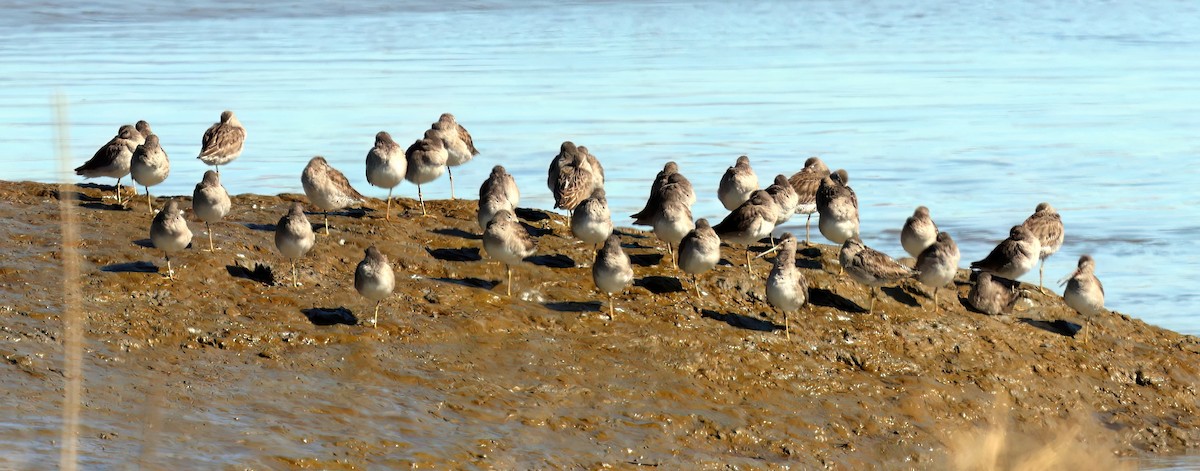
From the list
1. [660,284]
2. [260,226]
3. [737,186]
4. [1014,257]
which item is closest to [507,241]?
[660,284]

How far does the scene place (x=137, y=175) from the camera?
15.1 metres

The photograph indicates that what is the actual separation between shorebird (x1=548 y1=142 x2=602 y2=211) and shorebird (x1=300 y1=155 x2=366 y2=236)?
223cm

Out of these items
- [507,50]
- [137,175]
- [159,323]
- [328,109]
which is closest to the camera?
[159,323]

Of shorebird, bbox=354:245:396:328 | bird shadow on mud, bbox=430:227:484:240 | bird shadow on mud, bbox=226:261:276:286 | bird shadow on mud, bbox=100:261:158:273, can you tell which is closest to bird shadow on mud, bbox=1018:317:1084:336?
bird shadow on mud, bbox=430:227:484:240

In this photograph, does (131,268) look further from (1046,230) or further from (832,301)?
(1046,230)

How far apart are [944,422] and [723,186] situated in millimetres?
5689

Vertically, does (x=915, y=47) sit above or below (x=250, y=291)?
above

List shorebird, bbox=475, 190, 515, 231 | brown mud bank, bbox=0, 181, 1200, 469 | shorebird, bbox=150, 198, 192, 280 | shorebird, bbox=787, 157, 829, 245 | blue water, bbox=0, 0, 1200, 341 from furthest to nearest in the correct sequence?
blue water, bbox=0, 0, 1200, 341, shorebird, bbox=787, 157, 829, 245, shorebird, bbox=475, 190, 515, 231, shorebird, bbox=150, 198, 192, 280, brown mud bank, bbox=0, 181, 1200, 469

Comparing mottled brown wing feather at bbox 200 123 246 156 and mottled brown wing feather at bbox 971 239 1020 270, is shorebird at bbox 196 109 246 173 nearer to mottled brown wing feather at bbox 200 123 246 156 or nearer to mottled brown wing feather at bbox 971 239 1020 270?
mottled brown wing feather at bbox 200 123 246 156

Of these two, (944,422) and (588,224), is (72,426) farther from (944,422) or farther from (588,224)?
(588,224)

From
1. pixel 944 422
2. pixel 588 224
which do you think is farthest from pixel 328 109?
pixel 944 422

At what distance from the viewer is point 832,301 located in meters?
13.4

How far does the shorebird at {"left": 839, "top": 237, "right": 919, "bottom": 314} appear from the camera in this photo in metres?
13.2

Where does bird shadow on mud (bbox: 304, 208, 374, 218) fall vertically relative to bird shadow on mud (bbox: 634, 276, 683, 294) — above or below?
above
